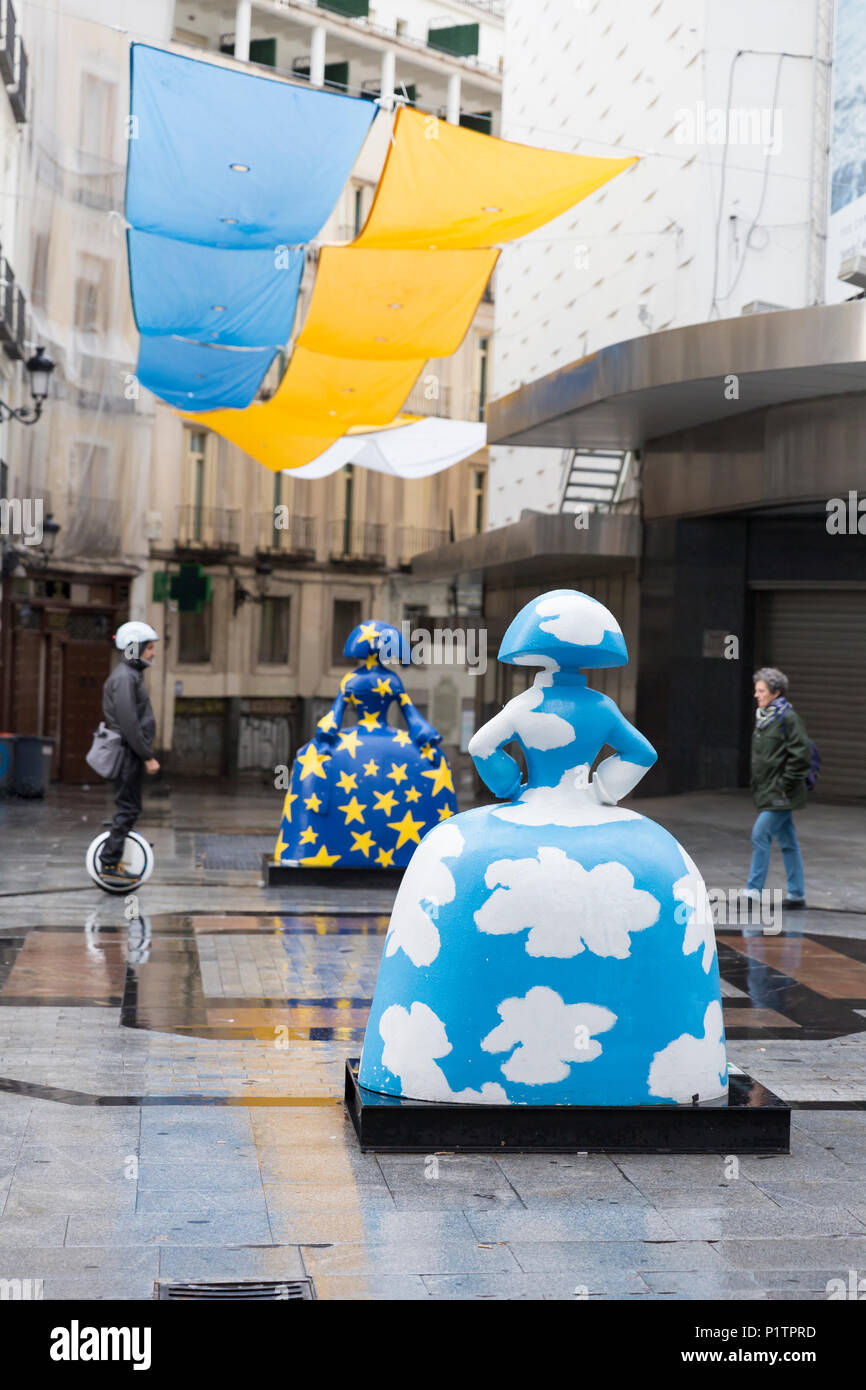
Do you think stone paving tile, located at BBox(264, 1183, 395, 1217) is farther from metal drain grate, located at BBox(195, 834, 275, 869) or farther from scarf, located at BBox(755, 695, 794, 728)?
metal drain grate, located at BBox(195, 834, 275, 869)

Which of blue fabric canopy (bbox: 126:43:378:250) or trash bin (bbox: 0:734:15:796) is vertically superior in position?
blue fabric canopy (bbox: 126:43:378:250)

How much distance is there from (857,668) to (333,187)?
33.1 ft

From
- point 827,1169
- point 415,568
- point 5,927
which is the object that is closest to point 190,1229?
point 827,1169

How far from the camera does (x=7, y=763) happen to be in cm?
2055

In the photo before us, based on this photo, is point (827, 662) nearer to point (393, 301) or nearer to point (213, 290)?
point (393, 301)

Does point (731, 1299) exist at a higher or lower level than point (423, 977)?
lower

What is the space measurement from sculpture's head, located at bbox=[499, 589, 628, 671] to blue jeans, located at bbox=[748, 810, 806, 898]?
557 centimetres

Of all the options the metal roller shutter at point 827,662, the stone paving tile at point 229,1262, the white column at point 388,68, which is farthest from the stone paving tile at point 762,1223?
the white column at point 388,68

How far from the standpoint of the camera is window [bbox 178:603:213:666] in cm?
3275

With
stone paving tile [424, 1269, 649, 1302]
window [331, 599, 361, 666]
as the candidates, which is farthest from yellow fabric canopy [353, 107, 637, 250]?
window [331, 599, 361, 666]

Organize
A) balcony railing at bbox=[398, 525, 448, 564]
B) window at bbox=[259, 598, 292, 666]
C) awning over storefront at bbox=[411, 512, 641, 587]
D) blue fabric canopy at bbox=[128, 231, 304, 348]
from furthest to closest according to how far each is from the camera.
→ balcony railing at bbox=[398, 525, 448, 564] → window at bbox=[259, 598, 292, 666] → awning over storefront at bbox=[411, 512, 641, 587] → blue fabric canopy at bbox=[128, 231, 304, 348]

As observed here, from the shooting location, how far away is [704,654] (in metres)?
19.3

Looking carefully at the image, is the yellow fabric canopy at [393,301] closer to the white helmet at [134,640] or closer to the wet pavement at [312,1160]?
the white helmet at [134,640]
